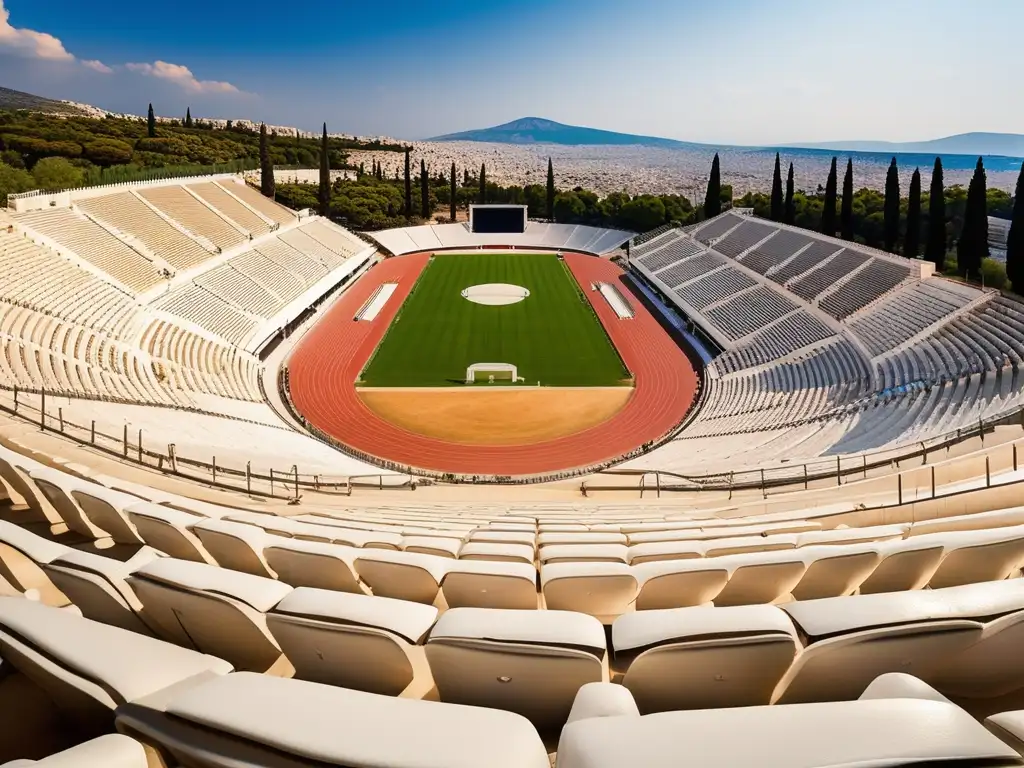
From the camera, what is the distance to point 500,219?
242 ft

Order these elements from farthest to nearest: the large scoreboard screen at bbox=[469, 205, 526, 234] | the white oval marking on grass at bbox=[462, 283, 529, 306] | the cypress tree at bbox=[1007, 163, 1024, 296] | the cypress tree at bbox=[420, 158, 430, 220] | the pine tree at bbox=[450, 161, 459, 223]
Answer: the pine tree at bbox=[450, 161, 459, 223] → the cypress tree at bbox=[420, 158, 430, 220] → the large scoreboard screen at bbox=[469, 205, 526, 234] → the white oval marking on grass at bbox=[462, 283, 529, 306] → the cypress tree at bbox=[1007, 163, 1024, 296]

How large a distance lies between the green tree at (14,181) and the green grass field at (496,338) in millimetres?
27414

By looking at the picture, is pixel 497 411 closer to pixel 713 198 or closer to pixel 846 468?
pixel 846 468

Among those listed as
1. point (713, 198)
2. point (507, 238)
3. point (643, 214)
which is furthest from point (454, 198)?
point (713, 198)

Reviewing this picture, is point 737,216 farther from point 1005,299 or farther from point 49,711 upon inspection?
point 49,711

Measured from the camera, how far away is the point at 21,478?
6.84 metres

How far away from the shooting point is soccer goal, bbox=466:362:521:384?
31547mm

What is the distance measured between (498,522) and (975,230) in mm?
34961

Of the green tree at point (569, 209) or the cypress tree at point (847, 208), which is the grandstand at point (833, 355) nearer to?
the cypress tree at point (847, 208)

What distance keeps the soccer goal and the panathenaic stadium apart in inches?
8.2

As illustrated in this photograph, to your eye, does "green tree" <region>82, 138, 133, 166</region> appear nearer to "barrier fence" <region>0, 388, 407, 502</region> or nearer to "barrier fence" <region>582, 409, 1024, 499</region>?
"barrier fence" <region>0, 388, 407, 502</region>

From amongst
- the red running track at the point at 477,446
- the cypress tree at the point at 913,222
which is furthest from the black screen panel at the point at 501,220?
the cypress tree at the point at 913,222

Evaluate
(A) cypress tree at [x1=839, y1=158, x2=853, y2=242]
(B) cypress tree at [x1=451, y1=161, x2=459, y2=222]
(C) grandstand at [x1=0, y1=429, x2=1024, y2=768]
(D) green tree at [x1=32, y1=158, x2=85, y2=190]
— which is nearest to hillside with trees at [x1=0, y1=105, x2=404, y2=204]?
(D) green tree at [x1=32, y1=158, x2=85, y2=190]

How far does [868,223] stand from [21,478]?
59015mm
